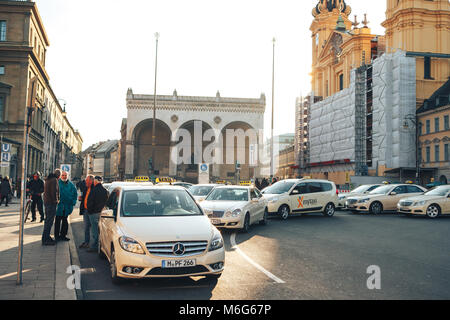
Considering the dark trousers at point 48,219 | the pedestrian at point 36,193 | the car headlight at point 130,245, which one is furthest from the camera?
the pedestrian at point 36,193

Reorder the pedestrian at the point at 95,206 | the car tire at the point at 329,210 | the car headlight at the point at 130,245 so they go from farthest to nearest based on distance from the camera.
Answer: the car tire at the point at 329,210
the pedestrian at the point at 95,206
the car headlight at the point at 130,245

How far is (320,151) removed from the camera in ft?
206

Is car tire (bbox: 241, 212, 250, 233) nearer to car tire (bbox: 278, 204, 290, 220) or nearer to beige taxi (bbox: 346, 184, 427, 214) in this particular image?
car tire (bbox: 278, 204, 290, 220)

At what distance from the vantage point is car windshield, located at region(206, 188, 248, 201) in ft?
46.3

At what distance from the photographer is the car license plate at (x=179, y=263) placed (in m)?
5.98

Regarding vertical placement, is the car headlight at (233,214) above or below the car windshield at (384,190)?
below

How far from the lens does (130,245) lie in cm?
614

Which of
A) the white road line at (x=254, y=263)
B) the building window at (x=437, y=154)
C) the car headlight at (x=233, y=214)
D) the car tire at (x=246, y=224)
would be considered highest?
the building window at (x=437, y=154)

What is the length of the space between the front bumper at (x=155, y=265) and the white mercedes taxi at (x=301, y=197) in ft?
37.6

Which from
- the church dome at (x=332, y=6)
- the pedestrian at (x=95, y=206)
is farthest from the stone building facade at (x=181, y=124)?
the pedestrian at (x=95, y=206)

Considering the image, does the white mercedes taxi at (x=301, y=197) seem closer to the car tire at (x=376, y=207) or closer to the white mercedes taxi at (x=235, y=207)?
the white mercedes taxi at (x=235, y=207)

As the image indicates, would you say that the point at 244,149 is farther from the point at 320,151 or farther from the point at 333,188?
the point at 333,188

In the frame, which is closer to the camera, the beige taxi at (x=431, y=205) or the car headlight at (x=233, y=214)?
the car headlight at (x=233, y=214)
